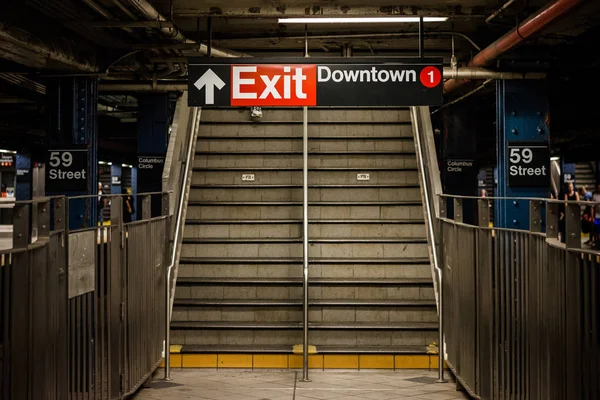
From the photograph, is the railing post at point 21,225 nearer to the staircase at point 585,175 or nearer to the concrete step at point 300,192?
the concrete step at point 300,192

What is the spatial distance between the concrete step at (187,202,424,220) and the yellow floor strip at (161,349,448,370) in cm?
203

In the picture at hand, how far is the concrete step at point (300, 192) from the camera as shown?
9.16 metres

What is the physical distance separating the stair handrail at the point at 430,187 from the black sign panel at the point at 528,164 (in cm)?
128

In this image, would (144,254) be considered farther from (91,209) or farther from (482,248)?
(91,209)

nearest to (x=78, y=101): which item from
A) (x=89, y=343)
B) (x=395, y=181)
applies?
(x=395, y=181)

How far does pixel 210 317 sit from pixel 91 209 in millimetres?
2758

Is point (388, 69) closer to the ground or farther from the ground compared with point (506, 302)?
farther from the ground

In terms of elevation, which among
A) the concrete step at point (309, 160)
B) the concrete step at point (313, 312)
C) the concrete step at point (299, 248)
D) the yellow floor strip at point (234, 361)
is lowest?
the yellow floor strip at point (234, 361)

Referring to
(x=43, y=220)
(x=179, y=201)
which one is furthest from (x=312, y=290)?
(x=43, y=220)

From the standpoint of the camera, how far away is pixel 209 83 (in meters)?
6.96

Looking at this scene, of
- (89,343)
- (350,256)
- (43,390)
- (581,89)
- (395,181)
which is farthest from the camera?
(581,89)

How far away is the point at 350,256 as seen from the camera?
8.59 meters

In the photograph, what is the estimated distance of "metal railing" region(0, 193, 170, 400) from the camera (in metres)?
3.45

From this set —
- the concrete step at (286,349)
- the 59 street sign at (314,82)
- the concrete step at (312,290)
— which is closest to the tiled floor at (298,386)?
the concrete step at (286,349)
